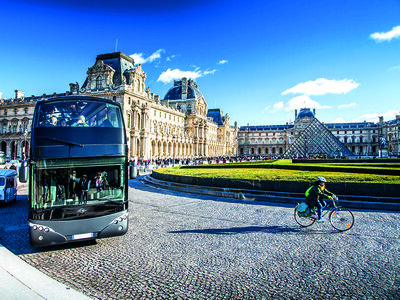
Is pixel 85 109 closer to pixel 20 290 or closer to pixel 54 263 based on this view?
pixel 54 263

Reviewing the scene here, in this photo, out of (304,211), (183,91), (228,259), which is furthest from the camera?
(183,91)

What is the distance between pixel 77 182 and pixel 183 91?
2687 inches

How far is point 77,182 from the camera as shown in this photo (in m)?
6.13

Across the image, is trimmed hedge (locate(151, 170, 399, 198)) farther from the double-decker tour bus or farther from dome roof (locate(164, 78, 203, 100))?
dome roof (locate(164, 78, 203, 100))

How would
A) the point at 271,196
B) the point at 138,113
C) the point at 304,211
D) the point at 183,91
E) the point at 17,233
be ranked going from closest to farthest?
the point at 17,233, the point at 304,211, the point at 271,196, the point at 138,113, the point at 183,91

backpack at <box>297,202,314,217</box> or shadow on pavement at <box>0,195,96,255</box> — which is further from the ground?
backpack at <box>297,202,314,217</box>

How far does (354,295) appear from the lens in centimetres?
416

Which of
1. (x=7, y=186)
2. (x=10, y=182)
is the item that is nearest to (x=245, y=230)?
(x=7, y=186)

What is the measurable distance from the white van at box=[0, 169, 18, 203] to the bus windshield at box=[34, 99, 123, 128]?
5.88 meters

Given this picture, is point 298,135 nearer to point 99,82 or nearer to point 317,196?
point 99,82

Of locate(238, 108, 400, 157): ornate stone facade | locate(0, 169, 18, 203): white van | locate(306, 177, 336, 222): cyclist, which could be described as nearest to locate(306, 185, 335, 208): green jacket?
locate(306, 177, 336, 222): cyclist

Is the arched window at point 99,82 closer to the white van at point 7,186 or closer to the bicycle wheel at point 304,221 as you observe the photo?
the white van at point 7,186

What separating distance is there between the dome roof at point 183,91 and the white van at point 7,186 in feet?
201

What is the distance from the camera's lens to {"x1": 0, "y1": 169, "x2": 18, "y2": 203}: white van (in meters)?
10.5
